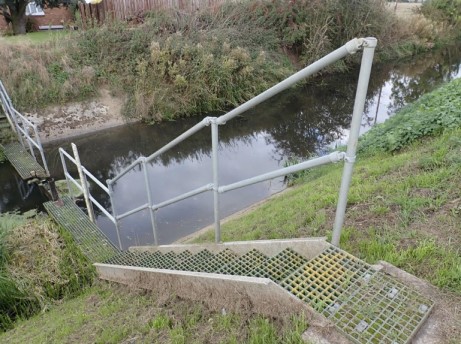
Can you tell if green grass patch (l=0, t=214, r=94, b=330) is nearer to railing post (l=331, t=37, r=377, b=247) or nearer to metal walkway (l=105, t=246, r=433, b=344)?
metal walkway (l=105, t=246, r=433, b=344)

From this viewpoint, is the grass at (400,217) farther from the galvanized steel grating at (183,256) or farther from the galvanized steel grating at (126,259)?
the galvanized steel grating at (126,259)

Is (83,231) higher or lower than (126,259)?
lower

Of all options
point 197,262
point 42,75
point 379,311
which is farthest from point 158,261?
point 42,75

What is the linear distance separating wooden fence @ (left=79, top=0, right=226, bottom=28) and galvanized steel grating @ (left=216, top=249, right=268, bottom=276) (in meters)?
12.8

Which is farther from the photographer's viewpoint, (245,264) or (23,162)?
(23,162)

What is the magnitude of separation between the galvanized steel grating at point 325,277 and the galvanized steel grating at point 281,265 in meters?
0.14

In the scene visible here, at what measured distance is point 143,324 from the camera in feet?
7.57

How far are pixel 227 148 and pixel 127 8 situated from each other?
7.92m

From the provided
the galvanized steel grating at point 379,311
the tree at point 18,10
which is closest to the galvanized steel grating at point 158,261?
the galvanized steel grating at point 379,311

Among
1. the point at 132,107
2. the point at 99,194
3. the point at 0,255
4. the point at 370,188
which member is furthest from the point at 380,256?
the point at 132,107

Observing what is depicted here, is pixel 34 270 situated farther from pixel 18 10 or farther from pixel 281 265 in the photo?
pixel 18 10

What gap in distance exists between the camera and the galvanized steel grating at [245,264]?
2338 millimetres

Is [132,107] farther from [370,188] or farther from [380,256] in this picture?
[380,256]

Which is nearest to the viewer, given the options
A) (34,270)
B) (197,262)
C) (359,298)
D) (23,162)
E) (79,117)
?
(359,298)
